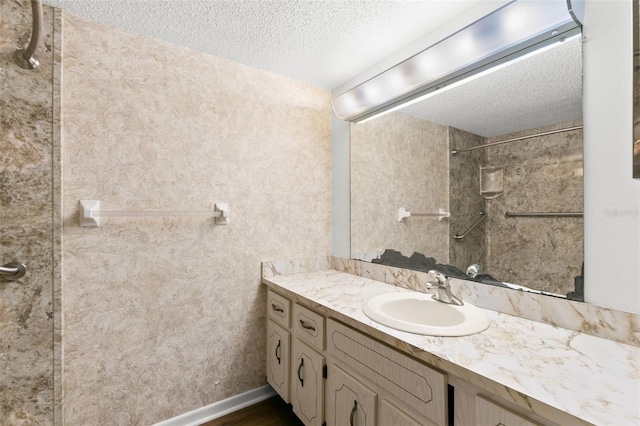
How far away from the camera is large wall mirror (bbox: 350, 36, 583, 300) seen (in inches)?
42.1

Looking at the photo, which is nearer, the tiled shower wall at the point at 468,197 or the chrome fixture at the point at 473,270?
the tiled shower wall at the point at 468,197

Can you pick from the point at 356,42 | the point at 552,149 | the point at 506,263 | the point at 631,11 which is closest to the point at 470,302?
the point at 506,263

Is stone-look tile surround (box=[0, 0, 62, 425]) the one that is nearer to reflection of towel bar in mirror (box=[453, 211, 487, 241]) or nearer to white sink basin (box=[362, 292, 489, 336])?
white sink basin (box=[362, 292, 489, 336])

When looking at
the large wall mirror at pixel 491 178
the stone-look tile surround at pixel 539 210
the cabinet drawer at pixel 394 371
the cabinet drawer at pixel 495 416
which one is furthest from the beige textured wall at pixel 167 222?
the cabinet drawer at pixel 495 416

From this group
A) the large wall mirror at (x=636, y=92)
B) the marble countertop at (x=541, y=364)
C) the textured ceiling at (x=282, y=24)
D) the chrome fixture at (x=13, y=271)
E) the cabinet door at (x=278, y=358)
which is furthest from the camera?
the cabinet door at (x=278, y=358)

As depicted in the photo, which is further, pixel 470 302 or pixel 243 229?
pixel 243 229

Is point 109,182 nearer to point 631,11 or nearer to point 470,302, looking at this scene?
point 470,302

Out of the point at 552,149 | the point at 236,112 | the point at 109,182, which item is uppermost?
the point at 236,112

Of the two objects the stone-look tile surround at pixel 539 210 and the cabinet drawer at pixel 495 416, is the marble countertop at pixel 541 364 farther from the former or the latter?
the stone-look tile surround at pixel 539 210

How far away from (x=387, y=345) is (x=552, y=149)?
1.00 metres

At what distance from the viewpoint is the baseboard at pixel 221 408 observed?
158 cm

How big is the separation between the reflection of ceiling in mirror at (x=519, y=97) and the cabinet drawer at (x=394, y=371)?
1074 mm

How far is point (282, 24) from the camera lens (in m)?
1.43

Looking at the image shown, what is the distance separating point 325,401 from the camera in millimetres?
1320
